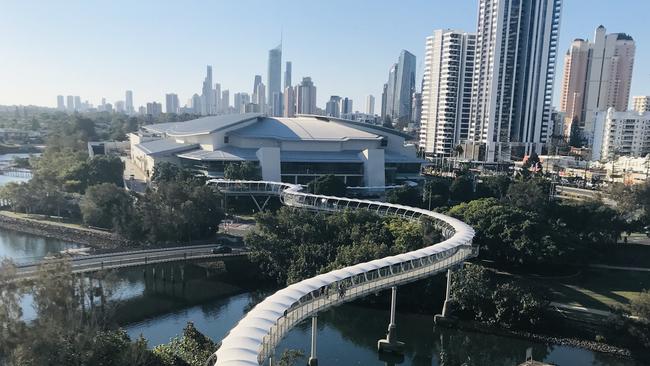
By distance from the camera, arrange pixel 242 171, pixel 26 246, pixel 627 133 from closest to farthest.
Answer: pixel 26 246 → pixel 242 171 → pixel 627 133

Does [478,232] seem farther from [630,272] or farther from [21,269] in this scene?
[21,269]

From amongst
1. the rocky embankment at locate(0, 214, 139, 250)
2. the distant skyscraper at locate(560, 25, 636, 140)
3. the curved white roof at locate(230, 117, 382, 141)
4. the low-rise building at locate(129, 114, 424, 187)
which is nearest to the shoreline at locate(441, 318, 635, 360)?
the rocky embankment at locate(0, 214, 139, 250)

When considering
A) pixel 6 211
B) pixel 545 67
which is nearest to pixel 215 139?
pixel 6 211

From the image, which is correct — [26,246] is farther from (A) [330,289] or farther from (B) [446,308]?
(B) [446,308]

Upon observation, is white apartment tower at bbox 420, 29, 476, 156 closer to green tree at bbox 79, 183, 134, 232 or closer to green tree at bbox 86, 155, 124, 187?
green tree at bbox 86, 155, 124, 187

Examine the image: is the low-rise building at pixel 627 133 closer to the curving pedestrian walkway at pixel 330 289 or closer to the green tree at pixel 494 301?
the curving pedestrian walkway at pixel 330 289

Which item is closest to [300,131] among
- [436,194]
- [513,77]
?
[436,194]

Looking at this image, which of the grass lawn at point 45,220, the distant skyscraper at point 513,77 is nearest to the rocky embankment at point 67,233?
the grass lawn at point 45,220
